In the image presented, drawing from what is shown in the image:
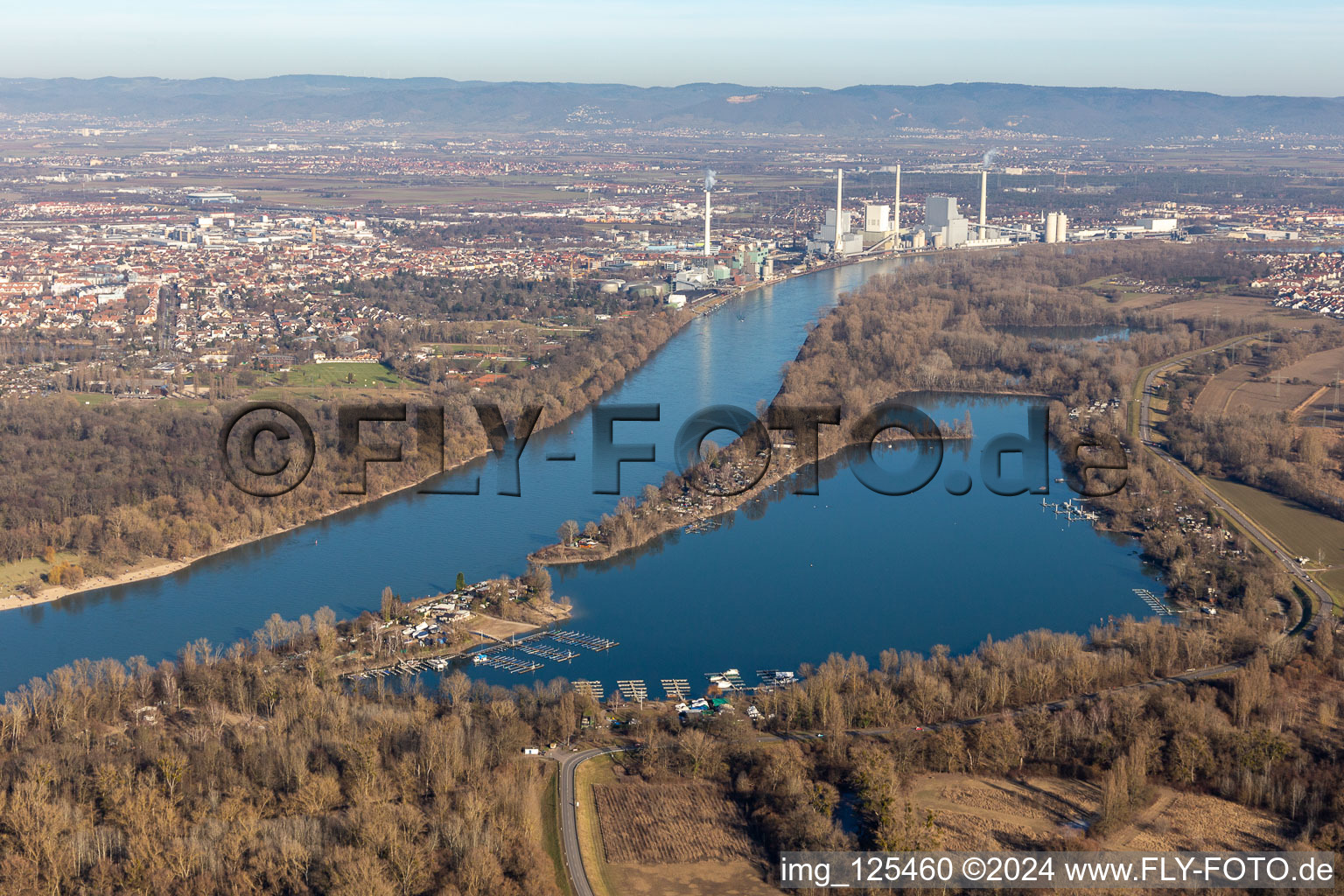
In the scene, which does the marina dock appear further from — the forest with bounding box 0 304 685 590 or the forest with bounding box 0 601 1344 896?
the forest with bounding box 0 304 685 590

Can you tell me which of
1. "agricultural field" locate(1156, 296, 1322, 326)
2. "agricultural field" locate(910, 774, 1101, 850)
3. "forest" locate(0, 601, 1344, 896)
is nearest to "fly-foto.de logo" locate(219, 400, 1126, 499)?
"forest" locate(0, 601, 1344, 896)

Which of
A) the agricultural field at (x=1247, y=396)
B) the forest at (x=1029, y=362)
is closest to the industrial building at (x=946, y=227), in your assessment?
the forest at (x=1029, y=362)

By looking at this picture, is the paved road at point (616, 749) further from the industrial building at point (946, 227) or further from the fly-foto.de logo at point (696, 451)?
the industrial building at point (946, 227)

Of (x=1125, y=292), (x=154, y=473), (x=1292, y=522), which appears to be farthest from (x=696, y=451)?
(x=1125, y=292)

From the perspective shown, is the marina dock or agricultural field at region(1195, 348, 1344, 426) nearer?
the marina dock

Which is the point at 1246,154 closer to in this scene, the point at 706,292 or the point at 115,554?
the point at 706,292

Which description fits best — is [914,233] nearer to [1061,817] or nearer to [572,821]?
[1061,817]
